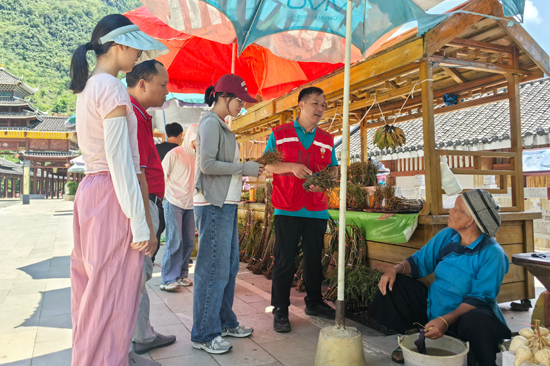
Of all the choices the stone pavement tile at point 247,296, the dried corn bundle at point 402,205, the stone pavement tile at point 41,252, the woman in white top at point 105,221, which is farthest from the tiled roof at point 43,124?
the woman in white top at point 105,221

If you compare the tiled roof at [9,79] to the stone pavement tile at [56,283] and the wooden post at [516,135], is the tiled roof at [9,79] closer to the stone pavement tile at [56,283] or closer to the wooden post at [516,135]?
the stone pavement tile at [56,283]

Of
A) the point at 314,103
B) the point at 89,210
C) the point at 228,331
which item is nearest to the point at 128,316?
the point at 89,210

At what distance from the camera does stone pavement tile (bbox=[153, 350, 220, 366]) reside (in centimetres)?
231

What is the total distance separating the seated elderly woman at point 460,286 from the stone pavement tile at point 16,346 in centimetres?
232

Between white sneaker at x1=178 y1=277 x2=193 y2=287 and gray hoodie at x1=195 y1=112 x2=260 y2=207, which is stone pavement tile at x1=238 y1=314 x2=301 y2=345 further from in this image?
white sneaker at x1=178 y1=277 x2=193 y2=287

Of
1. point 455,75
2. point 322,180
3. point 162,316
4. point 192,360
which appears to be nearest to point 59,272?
point 162,316

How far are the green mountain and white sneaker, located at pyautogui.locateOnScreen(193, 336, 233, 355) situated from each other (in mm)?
74459

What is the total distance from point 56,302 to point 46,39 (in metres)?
103

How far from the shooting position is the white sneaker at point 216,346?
242cm

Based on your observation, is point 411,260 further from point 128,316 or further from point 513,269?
point 128,316

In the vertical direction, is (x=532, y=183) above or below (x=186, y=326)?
above

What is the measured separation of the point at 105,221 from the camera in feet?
5.55

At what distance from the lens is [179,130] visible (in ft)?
16.5

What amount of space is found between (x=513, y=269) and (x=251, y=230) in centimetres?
334
